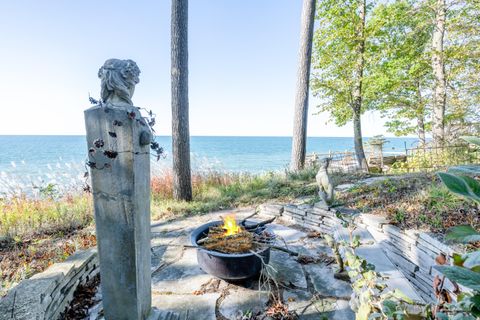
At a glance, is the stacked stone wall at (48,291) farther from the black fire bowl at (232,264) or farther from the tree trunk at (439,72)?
the tree trunk at (439,72)


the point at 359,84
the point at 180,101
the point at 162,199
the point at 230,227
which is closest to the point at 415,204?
the point at 230,227

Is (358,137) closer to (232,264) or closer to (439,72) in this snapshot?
(439,72)

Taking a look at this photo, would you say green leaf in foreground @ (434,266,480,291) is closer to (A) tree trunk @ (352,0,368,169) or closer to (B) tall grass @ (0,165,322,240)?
(B) tall grass @ (0,165,322,240)

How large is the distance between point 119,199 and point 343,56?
9.84m

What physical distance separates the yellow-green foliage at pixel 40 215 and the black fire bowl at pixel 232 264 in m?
2.87

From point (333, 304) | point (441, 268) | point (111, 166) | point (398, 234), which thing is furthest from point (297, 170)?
point (441, 268)

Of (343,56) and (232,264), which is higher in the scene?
(343,56)

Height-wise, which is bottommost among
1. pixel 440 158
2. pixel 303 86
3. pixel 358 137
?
pixel 440 158

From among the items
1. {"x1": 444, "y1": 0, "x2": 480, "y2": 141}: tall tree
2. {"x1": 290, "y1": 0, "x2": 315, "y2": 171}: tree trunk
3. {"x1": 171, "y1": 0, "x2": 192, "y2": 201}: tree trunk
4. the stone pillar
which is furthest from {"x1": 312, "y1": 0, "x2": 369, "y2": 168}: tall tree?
the stone pillar

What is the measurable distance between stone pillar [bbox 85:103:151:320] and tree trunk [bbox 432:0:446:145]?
369 inches

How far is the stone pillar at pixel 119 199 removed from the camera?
5.11 ft

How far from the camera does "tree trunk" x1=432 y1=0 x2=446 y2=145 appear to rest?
7.68 meters

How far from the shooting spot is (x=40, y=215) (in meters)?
4.07

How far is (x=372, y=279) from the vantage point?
143 cm
